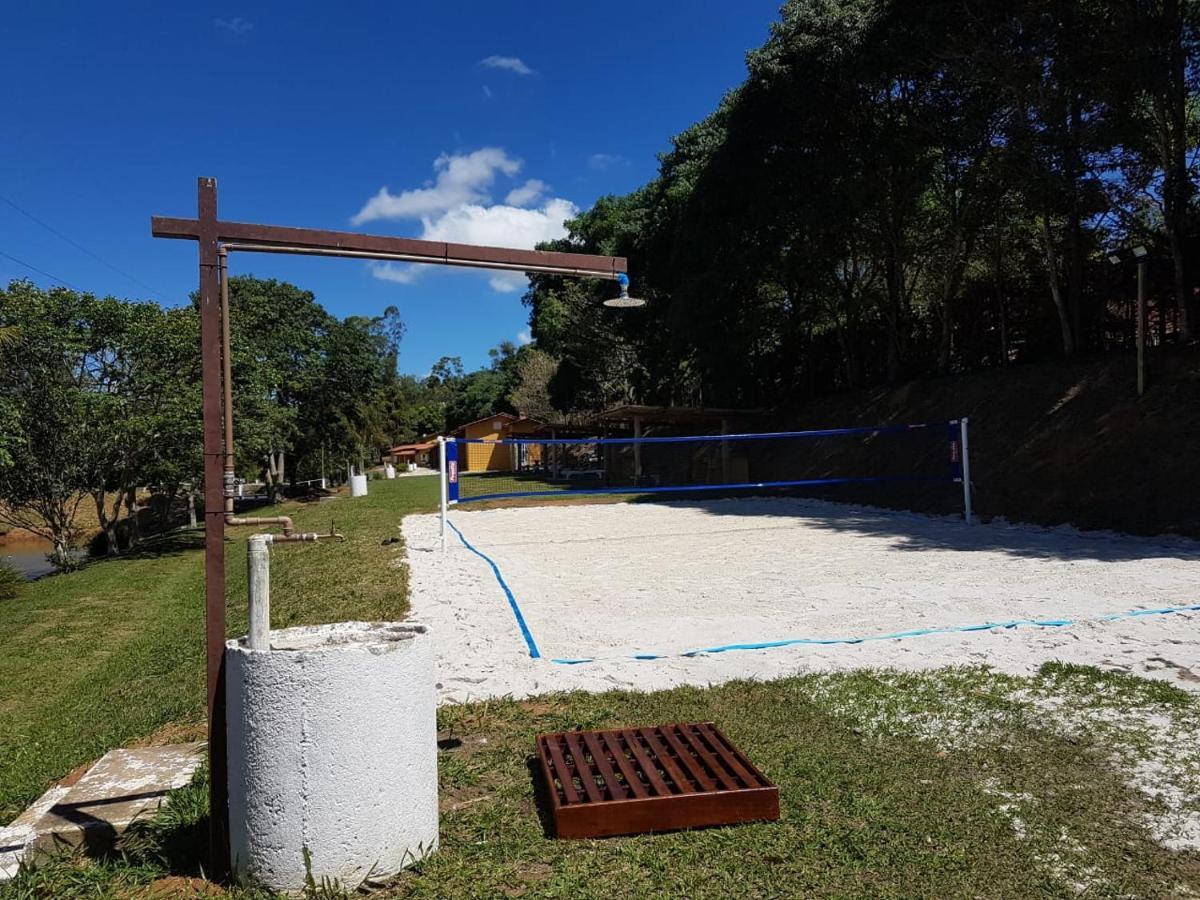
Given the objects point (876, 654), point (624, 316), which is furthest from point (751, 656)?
point (624, 316)

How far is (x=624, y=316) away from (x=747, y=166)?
360 inches

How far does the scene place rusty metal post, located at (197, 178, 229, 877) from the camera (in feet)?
8.48

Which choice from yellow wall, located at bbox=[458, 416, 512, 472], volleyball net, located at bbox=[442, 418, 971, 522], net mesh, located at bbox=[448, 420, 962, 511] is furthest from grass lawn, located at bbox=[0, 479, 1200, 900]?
yellow wall, located at bbox=[458, 416, 512, 472]

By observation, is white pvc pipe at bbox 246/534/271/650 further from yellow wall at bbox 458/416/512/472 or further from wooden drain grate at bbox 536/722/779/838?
yellow wall at bbox 458/416/512/472

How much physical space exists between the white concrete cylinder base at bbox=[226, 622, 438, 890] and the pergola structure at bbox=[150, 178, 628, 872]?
0.29 m

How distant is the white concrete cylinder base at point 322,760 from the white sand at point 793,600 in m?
1.87

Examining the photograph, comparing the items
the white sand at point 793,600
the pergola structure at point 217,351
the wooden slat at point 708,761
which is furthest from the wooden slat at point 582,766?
the pergola structure at point 217,351

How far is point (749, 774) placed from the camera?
2816 millimetres

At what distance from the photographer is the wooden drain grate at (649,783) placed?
103 inches

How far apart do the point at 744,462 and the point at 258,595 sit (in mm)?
20664

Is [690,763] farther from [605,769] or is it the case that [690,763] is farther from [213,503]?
[213,503]

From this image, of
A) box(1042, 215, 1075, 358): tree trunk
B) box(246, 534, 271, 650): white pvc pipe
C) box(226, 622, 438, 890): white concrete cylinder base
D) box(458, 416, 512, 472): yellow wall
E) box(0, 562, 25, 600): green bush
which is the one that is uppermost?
box(1042, 215, 1075, 358): tree trunk

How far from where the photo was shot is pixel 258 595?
7.94ft

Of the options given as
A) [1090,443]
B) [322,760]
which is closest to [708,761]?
[322,760]
